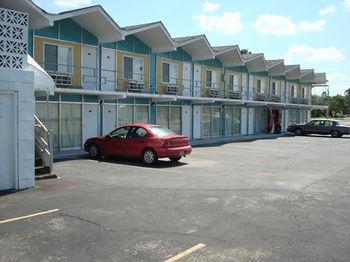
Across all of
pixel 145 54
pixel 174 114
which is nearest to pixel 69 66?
pixel 145 54

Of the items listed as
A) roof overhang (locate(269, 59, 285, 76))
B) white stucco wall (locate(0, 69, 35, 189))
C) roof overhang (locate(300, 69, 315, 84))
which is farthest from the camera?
roof overhang (locate(300, 69, 315, 84))

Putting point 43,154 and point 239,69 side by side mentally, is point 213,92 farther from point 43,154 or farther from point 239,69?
point 43,154

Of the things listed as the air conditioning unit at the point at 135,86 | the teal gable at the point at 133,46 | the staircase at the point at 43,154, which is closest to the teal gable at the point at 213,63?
the teal gable at the point at 133,46

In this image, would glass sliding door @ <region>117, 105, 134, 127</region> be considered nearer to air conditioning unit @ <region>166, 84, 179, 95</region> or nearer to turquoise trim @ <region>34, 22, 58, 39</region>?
air conditioning unit @ <region>166, 84, 179, 95</region>

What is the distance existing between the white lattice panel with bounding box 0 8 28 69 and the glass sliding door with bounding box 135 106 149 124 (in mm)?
13712

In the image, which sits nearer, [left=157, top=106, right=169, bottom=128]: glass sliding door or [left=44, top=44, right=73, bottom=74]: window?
[left=44, top=44, right=73, bottom=74]: window

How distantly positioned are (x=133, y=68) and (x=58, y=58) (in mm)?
5113

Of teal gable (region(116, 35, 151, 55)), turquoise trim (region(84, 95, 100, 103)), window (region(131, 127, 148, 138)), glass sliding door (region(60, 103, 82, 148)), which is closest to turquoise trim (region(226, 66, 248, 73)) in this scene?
teal gable (region(116, 35, 151, 55))

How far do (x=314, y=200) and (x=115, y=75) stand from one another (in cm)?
1470

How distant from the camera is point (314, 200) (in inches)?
370

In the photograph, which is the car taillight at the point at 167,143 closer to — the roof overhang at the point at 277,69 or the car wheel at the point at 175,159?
the car wheel at the point at 175,159

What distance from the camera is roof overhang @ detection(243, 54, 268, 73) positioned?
33.5 meters

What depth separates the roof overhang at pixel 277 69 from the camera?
123 ft

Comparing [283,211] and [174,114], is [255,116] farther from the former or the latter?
[283,211]
